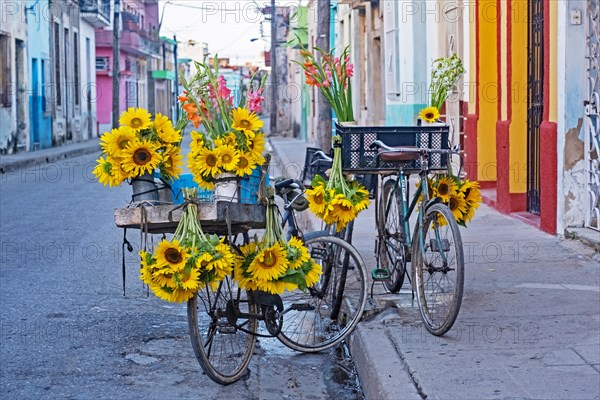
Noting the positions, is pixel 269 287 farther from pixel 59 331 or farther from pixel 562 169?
pixel 562 169

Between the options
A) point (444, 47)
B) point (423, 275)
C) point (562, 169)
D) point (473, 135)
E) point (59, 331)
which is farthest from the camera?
point (444, 47)

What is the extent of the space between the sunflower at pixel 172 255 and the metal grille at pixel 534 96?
636 centimetres

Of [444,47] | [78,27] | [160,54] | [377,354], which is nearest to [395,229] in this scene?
[377,354]

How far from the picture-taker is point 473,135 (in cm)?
1342

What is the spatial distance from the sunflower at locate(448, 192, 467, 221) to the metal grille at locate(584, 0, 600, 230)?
2876mm

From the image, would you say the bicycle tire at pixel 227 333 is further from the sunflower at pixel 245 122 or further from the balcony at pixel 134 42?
the balcony at pixel 134 42

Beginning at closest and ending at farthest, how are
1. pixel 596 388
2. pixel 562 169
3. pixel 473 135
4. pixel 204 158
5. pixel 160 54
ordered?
pixel 596 388, pixel 204 158, pixel 562 169, pixel 473 135, pixel 160 54

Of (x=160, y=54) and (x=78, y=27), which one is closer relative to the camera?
(x=78, y=27)

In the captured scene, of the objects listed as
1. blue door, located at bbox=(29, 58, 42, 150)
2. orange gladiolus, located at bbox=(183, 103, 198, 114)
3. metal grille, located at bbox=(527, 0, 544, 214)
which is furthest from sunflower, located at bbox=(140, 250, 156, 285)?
blue door, located at bbox=(29, 58, 42, 150)

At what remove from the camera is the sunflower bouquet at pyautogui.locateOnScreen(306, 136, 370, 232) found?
6.11 meters

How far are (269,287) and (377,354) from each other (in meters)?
0.65

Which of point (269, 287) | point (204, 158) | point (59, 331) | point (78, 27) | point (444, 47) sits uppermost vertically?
point (78, 27)

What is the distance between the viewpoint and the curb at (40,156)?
23.8 m

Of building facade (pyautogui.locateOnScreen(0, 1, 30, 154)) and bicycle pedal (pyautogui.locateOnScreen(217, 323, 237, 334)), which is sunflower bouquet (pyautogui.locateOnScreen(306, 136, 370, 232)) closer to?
bicycle pedal (pyautogui.locateOnScreen(217, 323, 237, 334))
